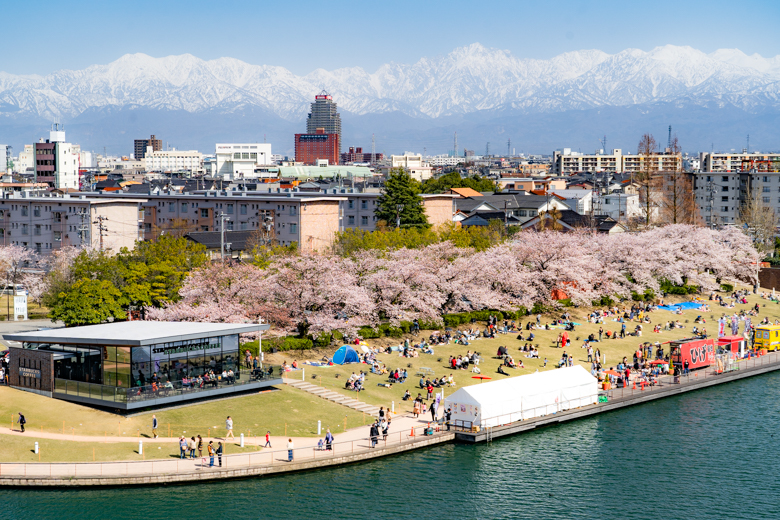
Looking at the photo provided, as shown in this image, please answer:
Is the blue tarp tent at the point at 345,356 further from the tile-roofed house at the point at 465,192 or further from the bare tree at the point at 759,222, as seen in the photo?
the tile-roofed house at the point at 465,192

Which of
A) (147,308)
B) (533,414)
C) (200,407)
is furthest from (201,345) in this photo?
(533,414)

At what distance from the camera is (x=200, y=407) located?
45156mm

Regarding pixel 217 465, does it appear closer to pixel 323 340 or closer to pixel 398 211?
pixel 323 340

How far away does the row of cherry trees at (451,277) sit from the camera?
195ft

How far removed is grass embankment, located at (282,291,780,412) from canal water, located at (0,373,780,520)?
7976 mm

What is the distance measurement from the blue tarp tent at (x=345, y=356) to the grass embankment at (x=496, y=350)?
62cm

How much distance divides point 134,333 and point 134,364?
2158 mm

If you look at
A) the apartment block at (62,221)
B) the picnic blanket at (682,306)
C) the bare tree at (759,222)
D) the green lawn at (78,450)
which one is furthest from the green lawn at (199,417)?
the bare tree at (759,222)

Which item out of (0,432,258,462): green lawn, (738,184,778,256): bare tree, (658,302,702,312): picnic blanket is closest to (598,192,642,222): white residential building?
(738,184,778,256): bare tree

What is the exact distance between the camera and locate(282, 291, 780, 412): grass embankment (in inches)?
2036

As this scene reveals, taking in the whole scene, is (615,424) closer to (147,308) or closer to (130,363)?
(130,363)

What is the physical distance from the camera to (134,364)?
43938mm

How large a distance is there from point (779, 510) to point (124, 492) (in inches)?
1140

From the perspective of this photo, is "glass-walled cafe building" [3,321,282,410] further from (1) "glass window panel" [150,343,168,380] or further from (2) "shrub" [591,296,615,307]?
(2) "shrub" [591,296,615,307]
